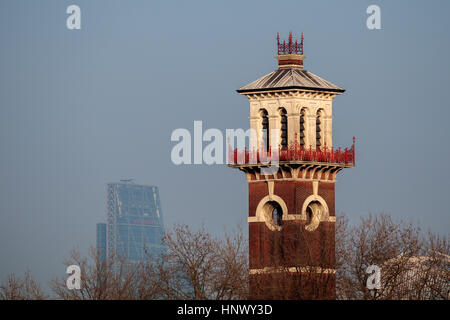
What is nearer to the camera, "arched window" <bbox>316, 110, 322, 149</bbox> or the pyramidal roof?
the pyramidal roof

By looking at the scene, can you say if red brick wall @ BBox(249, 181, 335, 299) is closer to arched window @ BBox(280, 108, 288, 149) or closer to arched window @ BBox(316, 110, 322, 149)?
arched window @ BBox(280, 108, 288, 149)

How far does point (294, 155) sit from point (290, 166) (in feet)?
2.77

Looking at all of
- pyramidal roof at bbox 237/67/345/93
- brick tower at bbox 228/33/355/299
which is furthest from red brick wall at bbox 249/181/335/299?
pyramidal roof at bbox 237/67/345/93

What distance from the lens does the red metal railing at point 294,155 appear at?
133 m

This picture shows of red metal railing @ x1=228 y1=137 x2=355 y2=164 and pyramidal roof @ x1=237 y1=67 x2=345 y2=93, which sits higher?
pyramidal roof @ x1=237 y1=67 x2=345 y2=93

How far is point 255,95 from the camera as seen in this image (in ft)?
446

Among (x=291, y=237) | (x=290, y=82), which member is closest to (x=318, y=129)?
(x=290, y=82)

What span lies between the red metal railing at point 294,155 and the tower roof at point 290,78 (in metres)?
4.26

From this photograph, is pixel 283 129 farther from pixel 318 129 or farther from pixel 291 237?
pixel 291 237

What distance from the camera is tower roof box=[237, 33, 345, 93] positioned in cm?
13438
